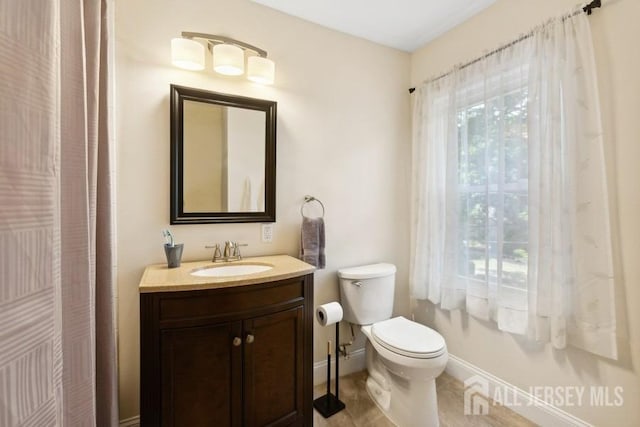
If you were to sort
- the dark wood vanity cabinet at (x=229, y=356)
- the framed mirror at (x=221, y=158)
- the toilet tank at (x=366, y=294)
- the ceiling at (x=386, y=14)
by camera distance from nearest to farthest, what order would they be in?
the dark wood vanity cabinet at (x=229, y=356) → the framed mirror at (x=221, y=158) → the ceiling at (x=386, y=14) → the toilet tank at (x=366, y=294)

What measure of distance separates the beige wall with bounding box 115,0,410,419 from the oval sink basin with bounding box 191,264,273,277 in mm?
158

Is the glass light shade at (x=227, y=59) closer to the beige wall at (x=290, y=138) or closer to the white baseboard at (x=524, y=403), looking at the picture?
the beige wall at (x=290, y=138)

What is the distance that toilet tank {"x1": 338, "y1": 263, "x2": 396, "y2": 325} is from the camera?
1907mm

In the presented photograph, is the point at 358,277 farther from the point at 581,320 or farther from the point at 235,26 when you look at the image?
the point at 235,26

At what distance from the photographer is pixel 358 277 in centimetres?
190

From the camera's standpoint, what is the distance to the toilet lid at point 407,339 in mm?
1488

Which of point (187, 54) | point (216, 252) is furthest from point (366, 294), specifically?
point (187, 54)

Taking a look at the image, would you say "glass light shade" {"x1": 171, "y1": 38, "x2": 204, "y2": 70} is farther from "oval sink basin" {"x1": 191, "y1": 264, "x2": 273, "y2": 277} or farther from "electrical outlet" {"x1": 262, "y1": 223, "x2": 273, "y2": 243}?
"oval sink basin" {"x1": 191, "y1": 264, "x2": 273, "y2": 277}

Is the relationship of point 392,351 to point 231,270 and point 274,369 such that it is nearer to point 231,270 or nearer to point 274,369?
point 274,369

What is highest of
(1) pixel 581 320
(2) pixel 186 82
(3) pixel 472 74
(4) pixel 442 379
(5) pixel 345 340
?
(3) pixel 472 74

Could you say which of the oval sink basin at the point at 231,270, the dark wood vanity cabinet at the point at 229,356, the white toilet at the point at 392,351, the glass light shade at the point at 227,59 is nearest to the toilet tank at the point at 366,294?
the white toilet at the point at 392,351

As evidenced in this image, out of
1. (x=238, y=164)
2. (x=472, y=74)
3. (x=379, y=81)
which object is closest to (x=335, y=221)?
(x=238, y=164)

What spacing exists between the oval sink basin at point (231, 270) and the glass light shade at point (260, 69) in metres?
1.12

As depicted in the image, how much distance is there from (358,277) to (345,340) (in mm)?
559
